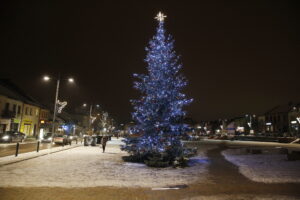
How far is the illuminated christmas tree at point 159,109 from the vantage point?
15.4 metres

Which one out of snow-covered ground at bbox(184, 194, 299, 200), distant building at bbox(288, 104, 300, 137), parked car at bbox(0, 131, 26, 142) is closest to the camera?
snow-covered ground at bbox(184, 194, 299, 200)

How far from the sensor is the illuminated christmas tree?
15391 mm

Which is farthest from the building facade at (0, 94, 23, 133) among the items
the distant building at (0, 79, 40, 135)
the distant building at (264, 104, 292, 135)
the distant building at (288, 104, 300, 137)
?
the distant building at (264, 104, 292, 135)

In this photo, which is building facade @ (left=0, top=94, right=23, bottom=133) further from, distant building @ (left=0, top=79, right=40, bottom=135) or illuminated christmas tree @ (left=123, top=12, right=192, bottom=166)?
illuminated christmas tree @ (left=123, top=12, right=192, bottom=166)

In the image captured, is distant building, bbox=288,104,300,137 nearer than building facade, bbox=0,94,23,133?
No

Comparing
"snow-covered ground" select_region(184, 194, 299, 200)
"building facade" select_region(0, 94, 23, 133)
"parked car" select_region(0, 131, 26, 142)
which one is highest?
"building facade" select_region(0, 94, 23, 133)

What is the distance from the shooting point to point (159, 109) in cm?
1564

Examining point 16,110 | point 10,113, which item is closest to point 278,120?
point 16,110

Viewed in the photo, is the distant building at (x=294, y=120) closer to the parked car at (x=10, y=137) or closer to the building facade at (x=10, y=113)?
the parked car at (x=10, y=137)

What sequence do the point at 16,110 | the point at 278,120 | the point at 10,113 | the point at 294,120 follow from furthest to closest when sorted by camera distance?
1. the point at 278,120
2. the point at 294,120
3. the point at 16,110
4. the point at 10,113

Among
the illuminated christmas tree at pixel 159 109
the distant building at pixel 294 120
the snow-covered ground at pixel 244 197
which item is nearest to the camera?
the snow-covered ground at pixel 244 197

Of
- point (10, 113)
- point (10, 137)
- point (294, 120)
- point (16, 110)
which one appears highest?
point (294, 120)

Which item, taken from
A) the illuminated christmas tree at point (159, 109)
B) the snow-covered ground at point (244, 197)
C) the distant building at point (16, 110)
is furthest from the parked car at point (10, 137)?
the snow-covered ground at point (244, 197)

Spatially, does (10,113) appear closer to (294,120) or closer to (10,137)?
(10,137)
